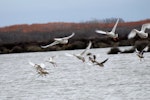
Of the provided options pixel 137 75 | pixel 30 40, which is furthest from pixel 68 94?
pixel 30 40

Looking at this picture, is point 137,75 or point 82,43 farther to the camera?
point 82,43

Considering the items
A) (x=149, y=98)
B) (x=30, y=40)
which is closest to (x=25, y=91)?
(x=149, y=98)

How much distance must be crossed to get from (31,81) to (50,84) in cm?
288

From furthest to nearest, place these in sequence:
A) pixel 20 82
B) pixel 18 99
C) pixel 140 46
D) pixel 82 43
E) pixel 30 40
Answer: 1. pixel 30 40
2. pixel 82 43
3. pixel 140 46
4. pixel 20 82
5. pixel 18 99

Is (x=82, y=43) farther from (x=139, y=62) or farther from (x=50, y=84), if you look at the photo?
(x=50, y=84)

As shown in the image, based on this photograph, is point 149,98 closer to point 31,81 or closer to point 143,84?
point 143,84

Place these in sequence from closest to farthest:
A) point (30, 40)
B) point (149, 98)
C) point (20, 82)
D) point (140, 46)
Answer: point (149, 98), point (20, 82), point (140, 46), point (30, 40)

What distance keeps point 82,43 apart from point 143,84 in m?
31.4

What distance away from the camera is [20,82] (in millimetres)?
32750

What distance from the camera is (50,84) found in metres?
30.6

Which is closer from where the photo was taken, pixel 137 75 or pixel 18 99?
pixel 18 99

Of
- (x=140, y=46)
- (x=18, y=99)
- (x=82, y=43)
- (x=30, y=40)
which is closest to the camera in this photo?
(x=18, y=99)

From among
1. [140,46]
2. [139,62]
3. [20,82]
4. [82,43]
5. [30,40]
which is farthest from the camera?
[30,40]

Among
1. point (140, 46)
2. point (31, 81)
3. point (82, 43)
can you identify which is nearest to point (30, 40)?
point (82, 43)
